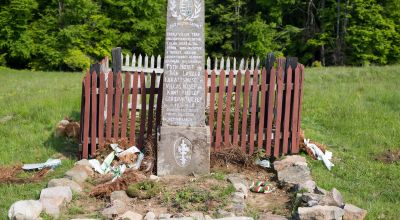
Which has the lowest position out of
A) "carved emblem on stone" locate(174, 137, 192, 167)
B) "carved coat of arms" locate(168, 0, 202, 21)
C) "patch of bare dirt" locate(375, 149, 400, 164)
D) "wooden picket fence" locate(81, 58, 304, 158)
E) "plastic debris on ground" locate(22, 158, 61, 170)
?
"plastic debris on ground" locate(22, 158, 61, 170)

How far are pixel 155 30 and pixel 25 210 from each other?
89.4 feet

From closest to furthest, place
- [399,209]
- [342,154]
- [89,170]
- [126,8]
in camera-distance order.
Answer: [399,209], [89,170], [342,154], [126,8]

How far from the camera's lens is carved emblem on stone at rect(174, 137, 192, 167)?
7176 mm

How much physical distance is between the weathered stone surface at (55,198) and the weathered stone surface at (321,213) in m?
2.77

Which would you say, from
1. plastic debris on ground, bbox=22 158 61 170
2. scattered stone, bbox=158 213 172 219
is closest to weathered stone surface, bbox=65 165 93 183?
plastic debris on ground, bbox=22 158 61 170

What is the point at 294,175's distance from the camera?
22.4 ft

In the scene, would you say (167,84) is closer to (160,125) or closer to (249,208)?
(160,125)

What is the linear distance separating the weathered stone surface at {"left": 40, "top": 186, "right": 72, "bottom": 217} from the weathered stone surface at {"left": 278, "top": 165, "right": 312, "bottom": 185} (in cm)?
291

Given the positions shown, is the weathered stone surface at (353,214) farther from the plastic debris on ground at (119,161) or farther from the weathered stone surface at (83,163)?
the weathered stone surface at (83,163)

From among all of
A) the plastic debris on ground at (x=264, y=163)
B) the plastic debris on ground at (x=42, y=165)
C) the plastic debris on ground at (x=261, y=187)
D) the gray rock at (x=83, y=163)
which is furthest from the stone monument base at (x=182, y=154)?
the plastic debris on ground at (x=42, y=165)

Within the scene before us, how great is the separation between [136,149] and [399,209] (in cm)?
391

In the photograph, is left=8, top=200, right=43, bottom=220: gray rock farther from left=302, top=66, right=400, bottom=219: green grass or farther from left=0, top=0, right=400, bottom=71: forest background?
left=0, top=0, right=400, bottom=71: forest background

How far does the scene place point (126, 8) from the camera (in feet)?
101

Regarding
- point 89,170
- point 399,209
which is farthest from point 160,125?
point 399,209
